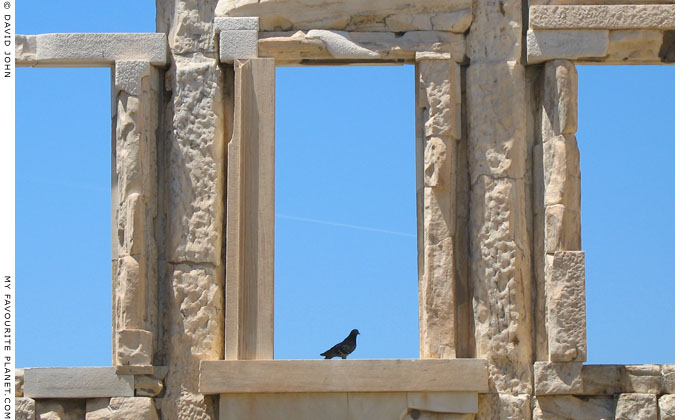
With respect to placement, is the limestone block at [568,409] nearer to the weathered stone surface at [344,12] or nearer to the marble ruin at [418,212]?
the marble ruin at [418,212]

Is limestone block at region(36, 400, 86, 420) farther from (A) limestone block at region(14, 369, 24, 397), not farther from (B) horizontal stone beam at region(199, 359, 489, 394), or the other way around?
(B) horizontal stone beam at region(199, 359, 489, 394)

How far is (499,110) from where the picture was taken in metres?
12.8

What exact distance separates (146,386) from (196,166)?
151 centimetres

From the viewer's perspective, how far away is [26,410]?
1258cm

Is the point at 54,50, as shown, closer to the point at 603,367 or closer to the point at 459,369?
the point at 459,369

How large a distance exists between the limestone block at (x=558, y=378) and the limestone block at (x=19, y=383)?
3426mm

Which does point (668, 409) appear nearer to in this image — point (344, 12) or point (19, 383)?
point (344, 12)

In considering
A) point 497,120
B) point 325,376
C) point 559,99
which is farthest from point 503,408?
point 559,99

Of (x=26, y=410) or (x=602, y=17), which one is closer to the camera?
(x=26, y=410)

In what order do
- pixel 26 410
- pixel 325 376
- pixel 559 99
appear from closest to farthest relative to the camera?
pixel 325 376 < pixel 26 410 < pixel 559 99

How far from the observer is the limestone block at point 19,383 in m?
12.7

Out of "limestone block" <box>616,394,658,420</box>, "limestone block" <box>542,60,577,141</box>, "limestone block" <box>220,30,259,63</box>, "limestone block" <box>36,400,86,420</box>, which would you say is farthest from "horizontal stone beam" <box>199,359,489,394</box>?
"limestone block" <box>220,30,259,63</box>

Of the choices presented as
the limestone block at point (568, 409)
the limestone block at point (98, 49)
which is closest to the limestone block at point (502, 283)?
the limestone block at point (568, 409)

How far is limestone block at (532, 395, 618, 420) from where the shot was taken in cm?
1251
